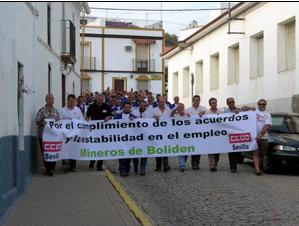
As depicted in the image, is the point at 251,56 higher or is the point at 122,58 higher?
the point at 122,58

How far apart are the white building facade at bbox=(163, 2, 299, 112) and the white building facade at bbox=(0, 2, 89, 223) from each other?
28.1 feet

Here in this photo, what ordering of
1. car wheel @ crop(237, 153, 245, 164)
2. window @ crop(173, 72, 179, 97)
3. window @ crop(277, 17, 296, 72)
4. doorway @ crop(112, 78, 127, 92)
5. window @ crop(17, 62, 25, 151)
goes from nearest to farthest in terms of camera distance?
window @ crop(17, 62, 25, 151) < car wheel @ crop(237, 153, 245, 164) < window @ crop(277, 17, 296, 72) < window @ crop(173, 72, 179, 97) < doorway @ crop(112, 78, 127, 92)

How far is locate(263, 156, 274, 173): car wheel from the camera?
12750mm

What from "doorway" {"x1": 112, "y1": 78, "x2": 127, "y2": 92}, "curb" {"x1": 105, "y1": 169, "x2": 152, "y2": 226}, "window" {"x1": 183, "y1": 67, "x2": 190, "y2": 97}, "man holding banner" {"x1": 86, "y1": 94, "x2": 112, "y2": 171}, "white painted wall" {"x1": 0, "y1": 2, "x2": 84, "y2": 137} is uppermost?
"doorway" {"x1": 112, "y1": 78, "x2": 127, "y2": 92}

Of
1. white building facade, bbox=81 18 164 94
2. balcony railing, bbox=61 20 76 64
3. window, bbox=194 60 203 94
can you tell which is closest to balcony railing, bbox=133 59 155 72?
white building facade, bbox=81 18 164 94

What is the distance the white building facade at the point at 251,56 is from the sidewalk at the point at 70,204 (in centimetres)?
1017

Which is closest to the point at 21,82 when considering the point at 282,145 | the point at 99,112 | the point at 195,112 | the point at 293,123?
the point at 99,112

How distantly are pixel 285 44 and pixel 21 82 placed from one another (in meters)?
13.0

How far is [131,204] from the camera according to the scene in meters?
9.04

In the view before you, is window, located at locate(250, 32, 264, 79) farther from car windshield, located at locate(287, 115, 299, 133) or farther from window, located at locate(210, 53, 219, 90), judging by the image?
car windshield, located at locate(287, 115, 299, 133)

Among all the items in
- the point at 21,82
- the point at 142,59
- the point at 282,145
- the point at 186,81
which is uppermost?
the point at 142,59

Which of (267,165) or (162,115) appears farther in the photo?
(162,115)

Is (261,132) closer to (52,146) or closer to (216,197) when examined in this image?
(216,197)

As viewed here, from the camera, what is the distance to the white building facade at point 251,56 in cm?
2008
